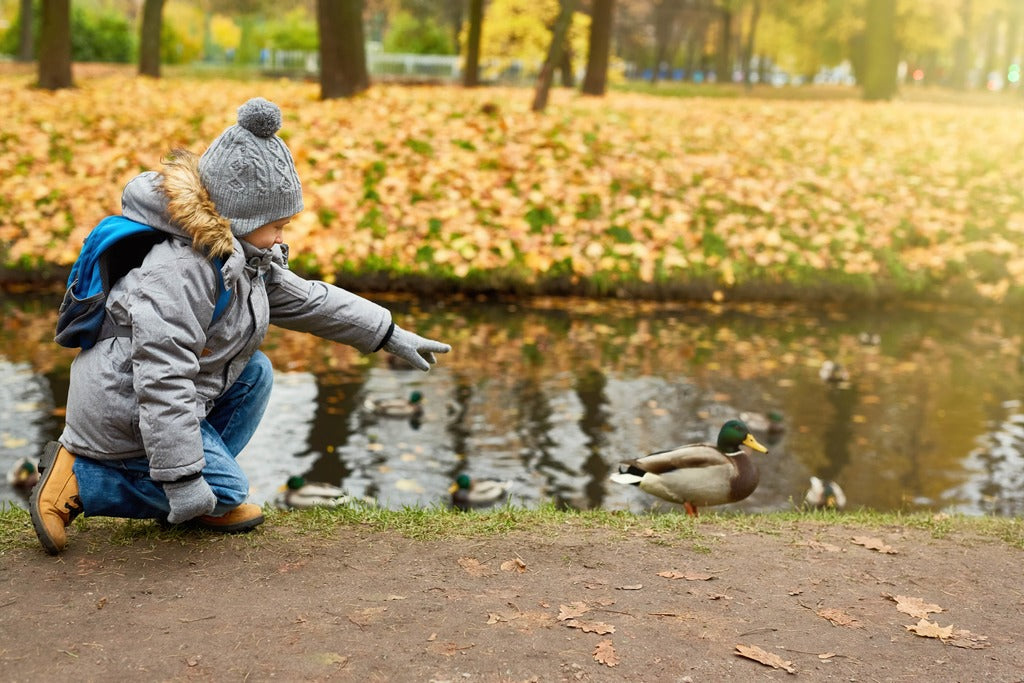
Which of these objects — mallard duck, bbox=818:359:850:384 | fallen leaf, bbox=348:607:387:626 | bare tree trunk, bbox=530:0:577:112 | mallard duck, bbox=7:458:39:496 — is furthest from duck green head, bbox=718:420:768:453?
bare tree trunk, bbox=530:0:577:112

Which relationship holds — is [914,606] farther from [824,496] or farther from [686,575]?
[824,496]

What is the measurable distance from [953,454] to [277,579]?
5.18 metres

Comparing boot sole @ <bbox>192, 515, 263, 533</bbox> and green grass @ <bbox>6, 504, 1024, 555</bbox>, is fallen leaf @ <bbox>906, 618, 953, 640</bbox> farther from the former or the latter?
boot sole @ <bbox>192, 515, 263, 533</bbox>

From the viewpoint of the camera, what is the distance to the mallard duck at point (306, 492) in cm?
592

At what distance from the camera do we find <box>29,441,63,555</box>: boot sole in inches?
147

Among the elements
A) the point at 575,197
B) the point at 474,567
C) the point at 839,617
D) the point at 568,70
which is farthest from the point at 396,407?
the point at 568,70

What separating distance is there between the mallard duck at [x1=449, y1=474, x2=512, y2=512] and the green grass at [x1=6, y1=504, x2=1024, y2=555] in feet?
4.41

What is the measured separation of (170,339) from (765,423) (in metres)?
5.18

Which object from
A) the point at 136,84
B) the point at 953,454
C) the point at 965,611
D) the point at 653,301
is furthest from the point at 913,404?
the point at 136,84

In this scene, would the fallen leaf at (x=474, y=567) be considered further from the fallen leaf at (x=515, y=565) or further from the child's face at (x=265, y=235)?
the child's face at (x=265, y=235)

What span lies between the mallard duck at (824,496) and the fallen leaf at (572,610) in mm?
2961

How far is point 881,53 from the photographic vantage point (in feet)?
75.6

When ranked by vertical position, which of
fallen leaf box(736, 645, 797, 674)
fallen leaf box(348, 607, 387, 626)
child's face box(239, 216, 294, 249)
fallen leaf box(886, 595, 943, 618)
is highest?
child's face box(239, 216, 294, 249)

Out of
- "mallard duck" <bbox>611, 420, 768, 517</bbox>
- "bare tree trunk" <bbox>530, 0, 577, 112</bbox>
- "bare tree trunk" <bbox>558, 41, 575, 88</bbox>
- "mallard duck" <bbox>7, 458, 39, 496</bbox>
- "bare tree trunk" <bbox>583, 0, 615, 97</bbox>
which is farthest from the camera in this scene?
"bare tree trunk" <bbox>558, 41, 575, 88</bbox>
